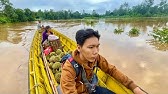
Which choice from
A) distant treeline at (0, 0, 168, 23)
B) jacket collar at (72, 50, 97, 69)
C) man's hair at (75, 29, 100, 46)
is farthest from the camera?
distant treeline at (0, 0, 168, 23)

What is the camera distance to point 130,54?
9.96m

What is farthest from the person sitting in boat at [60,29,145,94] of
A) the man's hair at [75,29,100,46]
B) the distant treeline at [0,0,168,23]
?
the distant treeline at [0,0,168,23]

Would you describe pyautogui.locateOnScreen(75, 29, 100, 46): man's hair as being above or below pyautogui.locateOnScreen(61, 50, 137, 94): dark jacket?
above

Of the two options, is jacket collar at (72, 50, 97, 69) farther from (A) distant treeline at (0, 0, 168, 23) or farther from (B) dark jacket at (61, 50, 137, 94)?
(A) distant treeline at (0, 0, 168, 23)

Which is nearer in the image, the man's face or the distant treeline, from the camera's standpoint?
the man's face

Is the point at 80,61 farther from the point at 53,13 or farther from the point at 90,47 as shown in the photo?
the point at 53,13

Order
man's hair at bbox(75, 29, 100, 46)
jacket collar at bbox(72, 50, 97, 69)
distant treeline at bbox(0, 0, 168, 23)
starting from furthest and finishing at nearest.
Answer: distant treeline at bbox(0, 0, 168, 23) < jacket collar at bbox(72, 50, 97, 69) < man's hair at bbox(75, 29, 100, 46)

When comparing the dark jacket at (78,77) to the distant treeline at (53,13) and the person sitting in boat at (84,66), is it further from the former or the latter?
the distant treeline at (53,13)

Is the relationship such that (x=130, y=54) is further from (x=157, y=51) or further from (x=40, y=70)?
(x=40, y=70)

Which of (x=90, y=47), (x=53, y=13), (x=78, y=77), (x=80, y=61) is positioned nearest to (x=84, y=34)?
(x=90, y=47)

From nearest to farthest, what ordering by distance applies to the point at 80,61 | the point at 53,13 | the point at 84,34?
the point at 84,34 → the point at 80,61 → the point at 53,13

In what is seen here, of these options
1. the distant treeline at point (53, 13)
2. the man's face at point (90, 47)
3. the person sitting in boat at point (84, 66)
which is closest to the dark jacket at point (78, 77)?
the person sitting in boat at point (84, 66)

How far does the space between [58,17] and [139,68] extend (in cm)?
5913

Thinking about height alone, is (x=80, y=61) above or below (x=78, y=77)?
above
